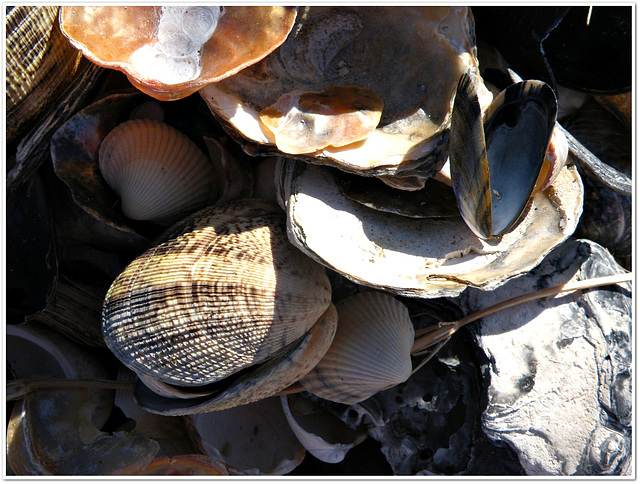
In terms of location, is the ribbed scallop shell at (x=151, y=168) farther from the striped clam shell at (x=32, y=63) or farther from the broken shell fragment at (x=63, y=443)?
the broken shell fragment at (x=63, y=443)

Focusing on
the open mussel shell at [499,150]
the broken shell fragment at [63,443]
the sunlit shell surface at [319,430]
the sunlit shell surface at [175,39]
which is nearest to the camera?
the open mussel shell at [499,150]

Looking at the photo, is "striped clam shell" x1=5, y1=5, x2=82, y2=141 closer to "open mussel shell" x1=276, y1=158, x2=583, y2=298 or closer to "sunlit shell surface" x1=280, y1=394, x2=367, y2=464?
"open mussel shell" x1=276, y1=158, x2=583, y2=298

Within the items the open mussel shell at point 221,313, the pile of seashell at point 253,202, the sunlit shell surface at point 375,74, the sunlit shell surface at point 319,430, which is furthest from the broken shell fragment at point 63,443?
the sunlit shell surface at point 375,74

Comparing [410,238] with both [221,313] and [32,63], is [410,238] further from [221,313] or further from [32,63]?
[32,63]

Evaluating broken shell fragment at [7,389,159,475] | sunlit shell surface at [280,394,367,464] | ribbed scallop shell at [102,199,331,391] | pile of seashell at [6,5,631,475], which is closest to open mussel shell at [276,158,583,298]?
pile of seashell at [6,5,631,475]

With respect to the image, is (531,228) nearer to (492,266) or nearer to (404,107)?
(492,266)

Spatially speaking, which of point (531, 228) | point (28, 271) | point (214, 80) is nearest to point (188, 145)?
point (214, 80)

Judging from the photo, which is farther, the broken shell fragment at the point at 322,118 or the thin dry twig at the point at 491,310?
the thin dry twig at the point at 491,310
